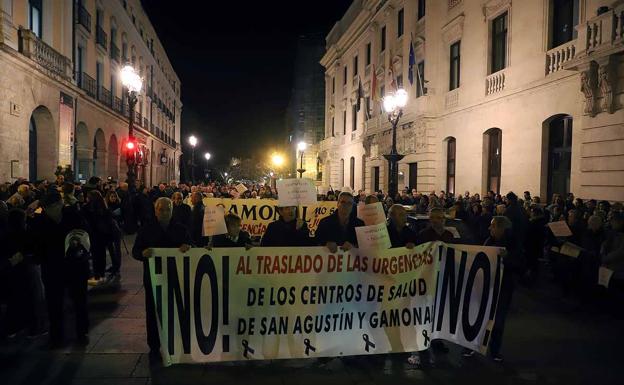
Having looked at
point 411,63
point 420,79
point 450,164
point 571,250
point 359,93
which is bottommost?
point 571,250

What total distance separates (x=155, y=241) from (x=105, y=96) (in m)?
26.6

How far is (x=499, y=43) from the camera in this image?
19.2m

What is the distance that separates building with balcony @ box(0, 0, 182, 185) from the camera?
16125mm

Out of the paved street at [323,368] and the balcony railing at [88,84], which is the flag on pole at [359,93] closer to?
the balcony railing at [88,84]

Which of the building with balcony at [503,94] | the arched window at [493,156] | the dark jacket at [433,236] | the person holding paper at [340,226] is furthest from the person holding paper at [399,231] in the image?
the arched window at [493,156]

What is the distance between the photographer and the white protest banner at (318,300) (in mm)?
5125

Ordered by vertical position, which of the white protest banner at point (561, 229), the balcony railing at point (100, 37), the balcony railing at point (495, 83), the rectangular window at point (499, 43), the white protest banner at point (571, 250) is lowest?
the white protest banner at point (571, 250)

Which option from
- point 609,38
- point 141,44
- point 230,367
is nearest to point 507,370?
point 230,367

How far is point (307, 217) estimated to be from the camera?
1345 cm

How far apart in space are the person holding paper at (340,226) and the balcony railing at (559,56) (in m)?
10.7

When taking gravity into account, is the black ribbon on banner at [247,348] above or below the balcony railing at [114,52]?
below

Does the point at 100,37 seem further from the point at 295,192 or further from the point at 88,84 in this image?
the point at 295,192

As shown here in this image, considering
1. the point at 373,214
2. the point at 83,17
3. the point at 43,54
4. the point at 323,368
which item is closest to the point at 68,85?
the point at 43,54

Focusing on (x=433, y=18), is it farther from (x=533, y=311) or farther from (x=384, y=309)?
(x=384, y=309)
